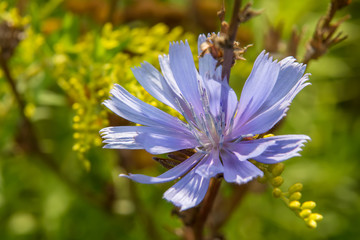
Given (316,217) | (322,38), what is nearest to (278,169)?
(316,217)

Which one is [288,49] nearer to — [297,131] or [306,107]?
[297,131]

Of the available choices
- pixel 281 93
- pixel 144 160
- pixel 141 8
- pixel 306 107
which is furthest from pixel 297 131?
pixel 281 93

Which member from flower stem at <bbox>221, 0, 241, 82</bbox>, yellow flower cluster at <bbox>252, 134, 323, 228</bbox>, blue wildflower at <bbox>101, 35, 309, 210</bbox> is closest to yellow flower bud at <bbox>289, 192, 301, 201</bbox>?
yellow flower cluster at <bbox>252, 134, 323, 228</bbox>

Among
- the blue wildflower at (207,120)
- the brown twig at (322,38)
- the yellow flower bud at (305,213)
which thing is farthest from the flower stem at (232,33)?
the brown twig at (322,38)

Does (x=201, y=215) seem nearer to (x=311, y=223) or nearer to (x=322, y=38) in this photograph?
(x=311, y=223)

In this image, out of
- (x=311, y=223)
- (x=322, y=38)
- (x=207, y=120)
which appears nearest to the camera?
(x=311, y=223)

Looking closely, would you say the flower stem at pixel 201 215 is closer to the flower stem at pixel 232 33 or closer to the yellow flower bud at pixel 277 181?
the yellow flower bud at pixel 277 181

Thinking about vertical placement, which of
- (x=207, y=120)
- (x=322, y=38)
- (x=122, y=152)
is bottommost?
(x=122, y=152)
